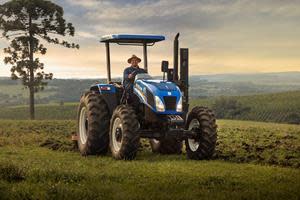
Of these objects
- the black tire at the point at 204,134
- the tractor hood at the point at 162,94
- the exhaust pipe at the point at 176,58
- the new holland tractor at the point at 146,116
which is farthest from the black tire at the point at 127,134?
the exhaust pipe at the point at 176,58

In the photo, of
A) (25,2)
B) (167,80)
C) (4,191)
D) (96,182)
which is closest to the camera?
(4,191)

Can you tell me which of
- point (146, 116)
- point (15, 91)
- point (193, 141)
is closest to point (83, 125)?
point (146, 116)

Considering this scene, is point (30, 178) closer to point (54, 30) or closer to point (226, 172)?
point (226, 172)

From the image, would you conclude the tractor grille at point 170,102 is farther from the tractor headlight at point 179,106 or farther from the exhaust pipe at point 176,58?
the exhaust pipe at point 176,58

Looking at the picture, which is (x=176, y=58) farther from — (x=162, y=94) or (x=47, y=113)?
(x=47, y=113)

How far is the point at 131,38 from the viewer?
15070 mm

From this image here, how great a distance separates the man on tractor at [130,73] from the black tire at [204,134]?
210cm

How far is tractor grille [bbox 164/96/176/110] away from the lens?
43.7 ft

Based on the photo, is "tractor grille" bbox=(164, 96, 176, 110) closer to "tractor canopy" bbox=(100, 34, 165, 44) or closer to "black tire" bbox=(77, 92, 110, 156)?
"black tire" bbox=(77, 92, 110, 156)

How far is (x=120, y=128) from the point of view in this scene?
44.3ft

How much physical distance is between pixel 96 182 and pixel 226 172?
3121 millimetres

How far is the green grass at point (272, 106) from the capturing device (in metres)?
77.6

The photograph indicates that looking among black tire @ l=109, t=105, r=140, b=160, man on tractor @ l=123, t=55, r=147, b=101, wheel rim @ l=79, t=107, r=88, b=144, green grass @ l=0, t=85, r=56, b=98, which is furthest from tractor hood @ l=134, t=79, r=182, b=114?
green grass @ l=0, t=85, r=56, b=98

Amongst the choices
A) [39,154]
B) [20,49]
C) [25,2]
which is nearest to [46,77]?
[20,49]
